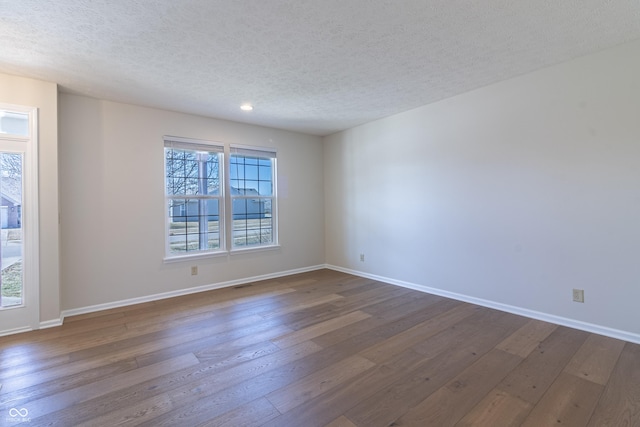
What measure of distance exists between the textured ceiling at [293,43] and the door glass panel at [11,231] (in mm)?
944

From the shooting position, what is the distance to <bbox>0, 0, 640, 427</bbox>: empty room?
192 cm

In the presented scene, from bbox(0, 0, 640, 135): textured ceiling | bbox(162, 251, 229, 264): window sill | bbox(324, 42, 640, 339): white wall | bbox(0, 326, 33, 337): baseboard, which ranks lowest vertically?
bbox(0, 326, 33, 337): baseboard

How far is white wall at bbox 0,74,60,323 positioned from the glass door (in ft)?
0.17

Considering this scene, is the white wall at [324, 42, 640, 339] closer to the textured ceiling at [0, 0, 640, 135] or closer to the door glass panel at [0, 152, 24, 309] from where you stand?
the textured ceiling at [0, 0, 640, 135]

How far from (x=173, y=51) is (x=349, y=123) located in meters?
2.80

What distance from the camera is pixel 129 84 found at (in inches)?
121

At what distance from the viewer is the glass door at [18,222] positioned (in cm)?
283

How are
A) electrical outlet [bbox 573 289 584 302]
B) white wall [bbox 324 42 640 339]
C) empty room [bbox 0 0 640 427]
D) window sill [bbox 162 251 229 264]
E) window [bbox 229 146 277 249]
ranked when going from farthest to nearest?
window [bbox 229 146 277 249] → window sill [bbox 162 251 229 264] → electrical outlet [bbox 573 289 584 302] → white wall [bbox 324 42 640 339] → empty room [bbox 0 0 640 427]

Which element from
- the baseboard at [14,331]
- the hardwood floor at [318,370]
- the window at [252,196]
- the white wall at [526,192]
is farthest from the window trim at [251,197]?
the baseboard at [14,331]

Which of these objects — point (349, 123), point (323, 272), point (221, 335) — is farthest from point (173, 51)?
point (323, 272)

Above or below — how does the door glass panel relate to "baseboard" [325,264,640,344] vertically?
above

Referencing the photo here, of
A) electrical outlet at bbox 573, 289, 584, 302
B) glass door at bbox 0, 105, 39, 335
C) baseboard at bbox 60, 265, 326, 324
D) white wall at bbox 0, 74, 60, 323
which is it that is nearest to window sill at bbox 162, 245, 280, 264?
baseboard at bbox 60, 265, 326, 324

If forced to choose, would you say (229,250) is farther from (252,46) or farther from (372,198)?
(252,46)

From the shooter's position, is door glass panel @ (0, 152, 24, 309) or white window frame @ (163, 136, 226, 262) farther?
white window frame @ (163, 136, 226, 262)
